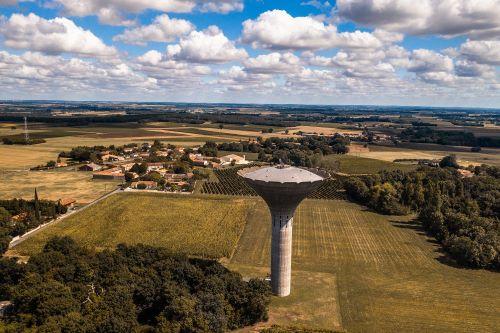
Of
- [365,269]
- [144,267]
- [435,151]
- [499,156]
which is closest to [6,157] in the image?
[144,267]

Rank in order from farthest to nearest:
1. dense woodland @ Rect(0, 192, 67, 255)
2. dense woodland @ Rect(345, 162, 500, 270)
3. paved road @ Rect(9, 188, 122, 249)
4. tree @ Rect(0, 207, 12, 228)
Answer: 1. tree @ Rect(0, 207, 12, 228)
2. dense woodland @ Rect(0, 192, 67, 255)
3. paved road @ Rect(9, 188, 122, 249)
4. dense woodland @ Rect(345, 162, 500, 270)

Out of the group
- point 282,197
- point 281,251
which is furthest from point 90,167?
point 282,197

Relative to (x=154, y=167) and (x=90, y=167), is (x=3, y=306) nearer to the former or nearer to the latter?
(x=90, y=167)

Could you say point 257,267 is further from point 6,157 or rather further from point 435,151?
point 435,151

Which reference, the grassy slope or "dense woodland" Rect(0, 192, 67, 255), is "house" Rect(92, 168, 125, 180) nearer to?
"dense woodland" Rect(0, 192, 67, 255)

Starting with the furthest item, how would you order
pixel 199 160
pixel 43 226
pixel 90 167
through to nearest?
pixel 199 160, pixel 90 167, pixel 43 226

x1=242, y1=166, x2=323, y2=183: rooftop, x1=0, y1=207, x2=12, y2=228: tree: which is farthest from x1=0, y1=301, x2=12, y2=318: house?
x1=242, y1=166, x2=323, y2=183: rooftop
